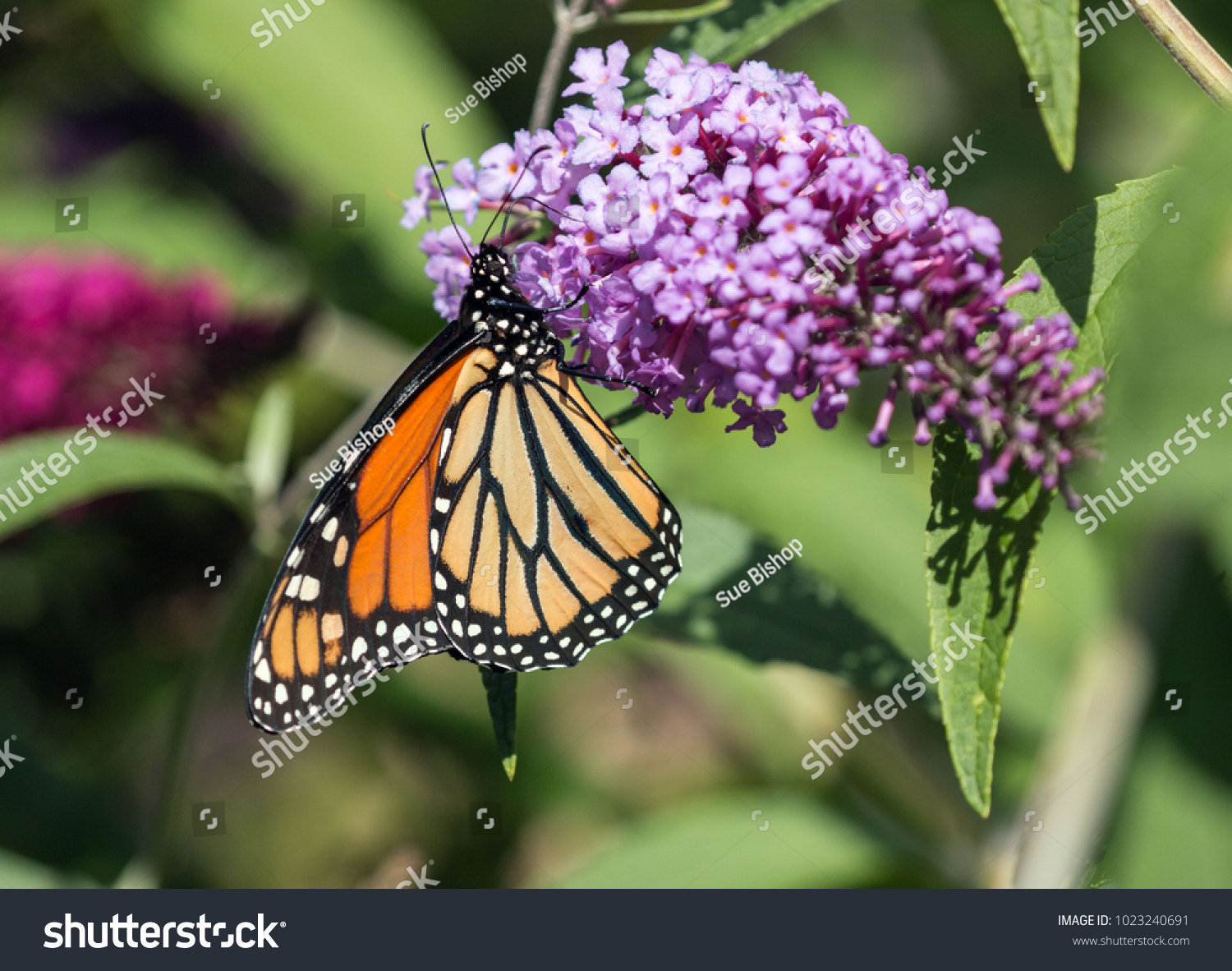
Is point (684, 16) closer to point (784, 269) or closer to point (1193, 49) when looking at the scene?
point (784, 269)

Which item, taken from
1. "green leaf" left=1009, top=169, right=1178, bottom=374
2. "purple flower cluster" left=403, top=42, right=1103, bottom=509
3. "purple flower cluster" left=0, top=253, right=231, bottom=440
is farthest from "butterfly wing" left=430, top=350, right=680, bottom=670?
"purple flower cluster" left=0, top=253, right=231, bottom=440

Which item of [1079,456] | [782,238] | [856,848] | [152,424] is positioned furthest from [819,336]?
[152,424]

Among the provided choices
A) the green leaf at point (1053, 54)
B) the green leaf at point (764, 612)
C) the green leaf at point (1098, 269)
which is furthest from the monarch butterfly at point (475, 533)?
the green leaf at point (1053, 54)

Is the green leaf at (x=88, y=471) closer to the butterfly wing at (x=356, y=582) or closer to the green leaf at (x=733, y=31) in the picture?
the butterfly wing at (x=356, y=582)

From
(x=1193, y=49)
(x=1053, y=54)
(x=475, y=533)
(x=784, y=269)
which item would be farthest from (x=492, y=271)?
(x=1193, y=49)

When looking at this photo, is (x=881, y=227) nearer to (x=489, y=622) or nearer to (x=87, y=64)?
(x=489, y=622)

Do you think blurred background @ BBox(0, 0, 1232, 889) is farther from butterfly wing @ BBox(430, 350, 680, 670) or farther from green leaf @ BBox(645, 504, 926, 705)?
butterfly wing @ BBox(430, 350, 680, 670)
